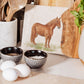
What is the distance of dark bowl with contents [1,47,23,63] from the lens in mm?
718

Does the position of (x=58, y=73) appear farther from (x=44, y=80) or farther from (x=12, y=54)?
(x=12, y=54)

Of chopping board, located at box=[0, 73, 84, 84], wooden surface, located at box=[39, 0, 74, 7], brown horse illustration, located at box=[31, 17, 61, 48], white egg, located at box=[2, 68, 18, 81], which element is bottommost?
chopping board, located at box=[0, 73, 84, 84]

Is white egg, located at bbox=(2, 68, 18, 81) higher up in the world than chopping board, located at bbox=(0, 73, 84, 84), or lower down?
higher up

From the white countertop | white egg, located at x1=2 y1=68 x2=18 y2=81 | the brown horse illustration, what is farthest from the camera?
the brown horse illustration

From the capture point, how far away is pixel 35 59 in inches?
27.3

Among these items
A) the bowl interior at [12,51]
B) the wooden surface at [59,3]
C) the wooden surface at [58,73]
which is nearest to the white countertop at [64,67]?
the wooden surface at [58,73]

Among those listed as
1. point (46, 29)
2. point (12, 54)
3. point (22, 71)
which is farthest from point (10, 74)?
point (46, 29)

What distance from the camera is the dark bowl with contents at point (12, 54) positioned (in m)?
0.72

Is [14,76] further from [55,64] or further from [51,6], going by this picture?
[51,6]

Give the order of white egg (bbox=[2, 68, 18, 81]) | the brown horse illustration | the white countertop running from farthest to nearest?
the brown horse illustration → the white countertop → white egg (bbox=[2, 68, 18, 81])

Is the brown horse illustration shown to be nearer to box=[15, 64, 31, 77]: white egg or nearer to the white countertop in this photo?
the white countertop

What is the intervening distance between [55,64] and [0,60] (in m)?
0.22

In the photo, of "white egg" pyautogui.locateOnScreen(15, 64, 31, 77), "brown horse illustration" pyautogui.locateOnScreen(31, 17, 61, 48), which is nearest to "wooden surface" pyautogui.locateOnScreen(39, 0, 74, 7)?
"brown horse illustration" pyautogui.locateOnScreen(31, 17, 61, 48)

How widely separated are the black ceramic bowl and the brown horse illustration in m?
0.11
